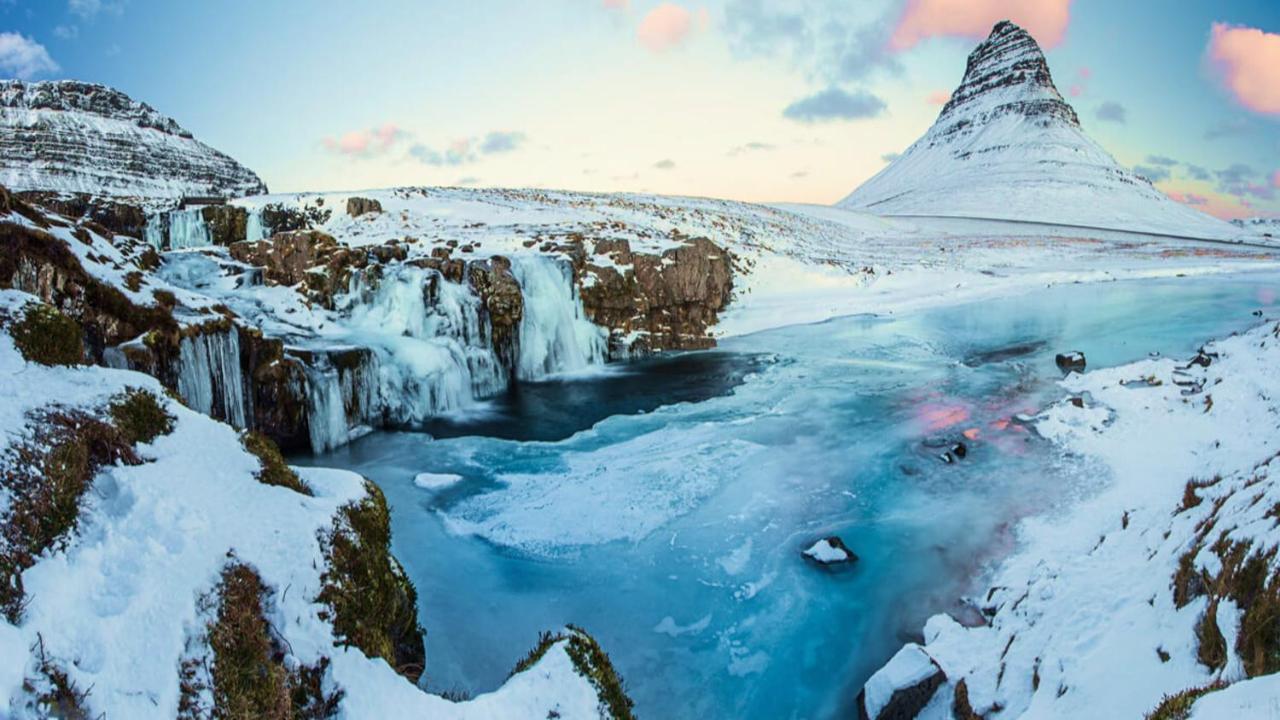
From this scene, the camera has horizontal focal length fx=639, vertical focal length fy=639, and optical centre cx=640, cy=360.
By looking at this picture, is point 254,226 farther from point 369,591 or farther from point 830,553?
point 369,591

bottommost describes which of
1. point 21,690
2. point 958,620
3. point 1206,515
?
point 958,620

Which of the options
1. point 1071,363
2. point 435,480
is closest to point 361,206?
point 435,480

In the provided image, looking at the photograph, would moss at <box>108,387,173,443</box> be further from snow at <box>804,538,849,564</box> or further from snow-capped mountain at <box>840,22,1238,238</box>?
snow-capped mountain at <box>840,22,1238,238</box>

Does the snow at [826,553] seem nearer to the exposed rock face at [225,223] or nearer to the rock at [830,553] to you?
the rock at [830,553]

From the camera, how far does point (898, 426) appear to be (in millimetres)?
18031

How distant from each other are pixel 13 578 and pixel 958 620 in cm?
1019

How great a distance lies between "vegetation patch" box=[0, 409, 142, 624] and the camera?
373 centimetres

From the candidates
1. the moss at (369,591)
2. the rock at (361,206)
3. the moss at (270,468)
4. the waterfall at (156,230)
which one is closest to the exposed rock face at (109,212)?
the waterfall at (156,230)

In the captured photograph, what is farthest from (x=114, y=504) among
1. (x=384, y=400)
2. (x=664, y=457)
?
(x=384, y=400)

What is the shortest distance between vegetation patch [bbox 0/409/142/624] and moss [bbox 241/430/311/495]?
947mm

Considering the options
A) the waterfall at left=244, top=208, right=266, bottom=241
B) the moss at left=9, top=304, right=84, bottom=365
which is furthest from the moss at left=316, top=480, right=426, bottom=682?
the waterfall at left=244, top=208, right=266, bottom=241

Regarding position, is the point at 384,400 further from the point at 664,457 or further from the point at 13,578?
the point at 13,578

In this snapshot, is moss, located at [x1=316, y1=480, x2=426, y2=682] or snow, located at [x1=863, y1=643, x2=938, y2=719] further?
snow, located at [x1=863, y1=643, x2=938, y2=719]

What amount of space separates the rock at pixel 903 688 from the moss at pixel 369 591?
5057 mm
